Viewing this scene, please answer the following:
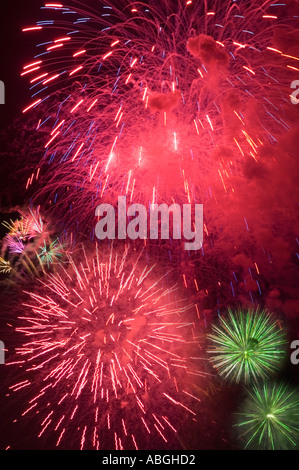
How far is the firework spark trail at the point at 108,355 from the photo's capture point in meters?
6.16

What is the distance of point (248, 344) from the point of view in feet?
18.2

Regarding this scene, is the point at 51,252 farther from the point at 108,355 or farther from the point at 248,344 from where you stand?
the point at 248,344

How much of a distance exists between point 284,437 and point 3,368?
560 cm

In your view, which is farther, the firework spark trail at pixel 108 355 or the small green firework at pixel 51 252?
the small green firework at pixel 51 252

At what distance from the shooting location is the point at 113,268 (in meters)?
6.51

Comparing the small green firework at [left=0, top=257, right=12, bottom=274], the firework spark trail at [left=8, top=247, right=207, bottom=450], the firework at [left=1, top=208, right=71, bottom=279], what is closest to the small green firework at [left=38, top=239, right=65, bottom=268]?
the firework at [left=1, top=208, right=71, bottom=279]

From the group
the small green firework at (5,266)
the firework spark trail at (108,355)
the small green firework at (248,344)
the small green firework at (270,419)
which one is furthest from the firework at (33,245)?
the small green firework at (270,419)

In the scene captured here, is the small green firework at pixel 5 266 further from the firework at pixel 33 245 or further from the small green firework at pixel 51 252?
the small green firework at pixel 51 252

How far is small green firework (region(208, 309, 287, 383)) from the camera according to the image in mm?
5598

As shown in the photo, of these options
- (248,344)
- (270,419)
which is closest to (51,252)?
(248,344)

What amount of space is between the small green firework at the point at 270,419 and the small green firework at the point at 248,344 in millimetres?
462

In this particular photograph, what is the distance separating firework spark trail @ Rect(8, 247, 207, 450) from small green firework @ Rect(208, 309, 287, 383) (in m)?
0.63

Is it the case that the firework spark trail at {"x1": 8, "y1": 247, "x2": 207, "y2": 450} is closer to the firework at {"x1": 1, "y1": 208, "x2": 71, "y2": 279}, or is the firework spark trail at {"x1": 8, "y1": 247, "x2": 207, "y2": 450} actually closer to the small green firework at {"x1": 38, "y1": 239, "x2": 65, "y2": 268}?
the small green firework at {"x1": 38, "y1": 239, "x2": 65, "y2": 268}

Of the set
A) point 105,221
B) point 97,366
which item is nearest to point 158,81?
point 105,221
